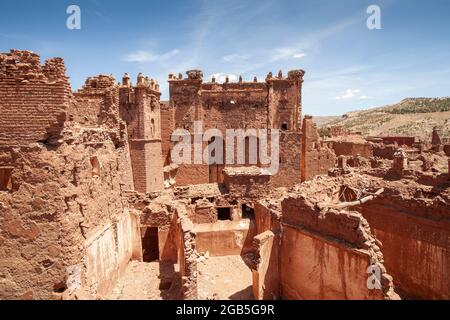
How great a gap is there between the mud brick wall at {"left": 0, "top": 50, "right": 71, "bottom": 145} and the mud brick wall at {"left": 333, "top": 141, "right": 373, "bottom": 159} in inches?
1030

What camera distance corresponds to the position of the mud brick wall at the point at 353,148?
28.4 meters

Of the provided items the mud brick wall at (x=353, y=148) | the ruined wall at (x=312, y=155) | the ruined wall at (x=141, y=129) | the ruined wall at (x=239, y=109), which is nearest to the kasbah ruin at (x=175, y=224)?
the ruined wall at (x=141, y=129)

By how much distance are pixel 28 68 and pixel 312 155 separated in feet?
70.4

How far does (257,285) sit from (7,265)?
6.83 m

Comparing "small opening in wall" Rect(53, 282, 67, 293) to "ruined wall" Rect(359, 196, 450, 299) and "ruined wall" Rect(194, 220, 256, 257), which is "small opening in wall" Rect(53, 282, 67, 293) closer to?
"ruined wall" Rect(194, 220, 256, 257)

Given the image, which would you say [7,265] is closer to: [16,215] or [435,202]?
[16,215]

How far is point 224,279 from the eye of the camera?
478 inches

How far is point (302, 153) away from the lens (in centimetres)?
2620

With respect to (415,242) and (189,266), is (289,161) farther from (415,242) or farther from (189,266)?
(189,266)

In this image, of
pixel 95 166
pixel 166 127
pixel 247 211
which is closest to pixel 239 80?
pixel 166 127

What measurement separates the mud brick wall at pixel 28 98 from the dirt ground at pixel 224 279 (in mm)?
7378

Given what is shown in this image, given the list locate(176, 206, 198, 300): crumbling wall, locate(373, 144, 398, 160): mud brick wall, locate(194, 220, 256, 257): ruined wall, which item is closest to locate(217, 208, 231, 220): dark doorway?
locate(194, 220, 256, 257): ruined wall

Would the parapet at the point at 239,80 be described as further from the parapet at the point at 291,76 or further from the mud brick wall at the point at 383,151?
the mud brick wall at the point at 383,151

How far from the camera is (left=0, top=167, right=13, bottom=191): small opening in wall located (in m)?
7.06
